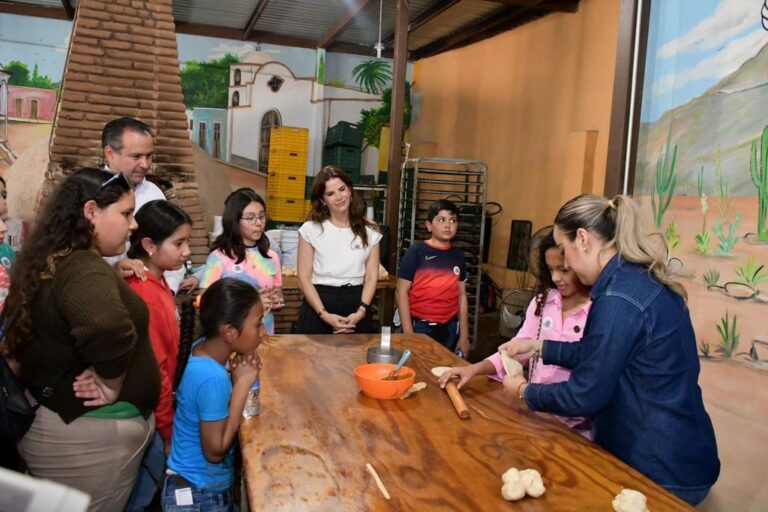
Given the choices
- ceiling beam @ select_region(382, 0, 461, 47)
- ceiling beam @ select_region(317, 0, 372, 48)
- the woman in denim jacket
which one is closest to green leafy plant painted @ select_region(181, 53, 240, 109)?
ceiling beam @ select_region(317, 0, 372, 48)

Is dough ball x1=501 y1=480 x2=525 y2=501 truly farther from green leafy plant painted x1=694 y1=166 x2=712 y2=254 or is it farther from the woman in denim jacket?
green leafy plant painted x1=694 y1=166 x2=712 y2=254

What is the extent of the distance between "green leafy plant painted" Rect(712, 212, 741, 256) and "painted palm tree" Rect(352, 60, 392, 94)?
829 cm

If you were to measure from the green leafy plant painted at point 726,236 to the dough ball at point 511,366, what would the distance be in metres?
1.36

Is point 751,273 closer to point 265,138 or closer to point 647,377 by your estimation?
point 647,377

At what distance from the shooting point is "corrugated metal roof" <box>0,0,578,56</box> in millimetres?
7938

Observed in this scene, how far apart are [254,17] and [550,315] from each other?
7.98 m

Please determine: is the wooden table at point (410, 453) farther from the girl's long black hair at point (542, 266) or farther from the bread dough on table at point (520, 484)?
the girl's long black hair at point (542, 266)

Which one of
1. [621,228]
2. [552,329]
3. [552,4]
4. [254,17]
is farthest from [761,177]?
[254,17]

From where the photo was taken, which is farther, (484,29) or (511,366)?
(484,29)

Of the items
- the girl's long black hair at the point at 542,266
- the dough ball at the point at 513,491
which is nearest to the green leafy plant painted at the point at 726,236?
the girl's long black hair at the point at 542,266

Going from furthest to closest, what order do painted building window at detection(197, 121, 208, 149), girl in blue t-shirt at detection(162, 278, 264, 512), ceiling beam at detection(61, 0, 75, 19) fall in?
painted building window at detection(197, 121, 208, 149) → ceiling beam at detection(61, 0, 75, 19) → girl in blue t-shirt at detection(162, 278, 264, 512)

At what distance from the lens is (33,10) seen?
8.51 m

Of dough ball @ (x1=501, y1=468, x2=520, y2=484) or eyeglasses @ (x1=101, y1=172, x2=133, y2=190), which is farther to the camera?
eyeglasses @ (x1=101, y1=172, x2=133, y2=190)

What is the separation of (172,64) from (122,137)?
2.35 m
